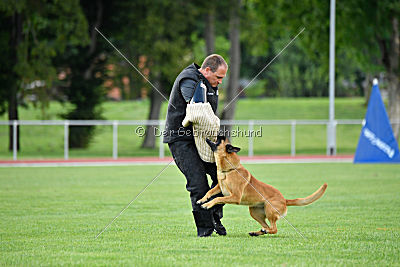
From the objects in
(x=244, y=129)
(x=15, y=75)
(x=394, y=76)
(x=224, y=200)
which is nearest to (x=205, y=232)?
(x=224, y=200)

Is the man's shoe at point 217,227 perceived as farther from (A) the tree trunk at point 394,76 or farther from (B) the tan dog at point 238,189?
(A) the tree trunk at point 394,76

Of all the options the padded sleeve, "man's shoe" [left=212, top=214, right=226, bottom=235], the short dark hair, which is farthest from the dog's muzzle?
"man's shoe" [left=212, top=214, right=226, bottom=235]

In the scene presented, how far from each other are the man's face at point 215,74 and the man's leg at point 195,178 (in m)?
0.75

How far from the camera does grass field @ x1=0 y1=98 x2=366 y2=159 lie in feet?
98.1

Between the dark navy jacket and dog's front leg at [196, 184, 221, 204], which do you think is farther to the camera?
the dark navy jacket

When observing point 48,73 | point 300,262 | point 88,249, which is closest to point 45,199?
point 88,249

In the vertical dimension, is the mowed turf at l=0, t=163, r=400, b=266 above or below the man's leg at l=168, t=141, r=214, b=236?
below

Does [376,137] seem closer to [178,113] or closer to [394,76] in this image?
[394,76]

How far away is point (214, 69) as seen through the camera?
7535 mm

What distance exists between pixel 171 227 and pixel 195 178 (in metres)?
1.20

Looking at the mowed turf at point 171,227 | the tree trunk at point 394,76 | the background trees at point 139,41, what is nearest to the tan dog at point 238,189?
the mowed turf at point 171,227

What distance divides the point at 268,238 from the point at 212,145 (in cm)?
121

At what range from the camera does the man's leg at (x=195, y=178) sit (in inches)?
300

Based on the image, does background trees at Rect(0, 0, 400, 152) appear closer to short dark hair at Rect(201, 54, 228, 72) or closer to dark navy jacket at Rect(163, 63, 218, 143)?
dark navy jacket at Rect(163, 63, 218, 143)
